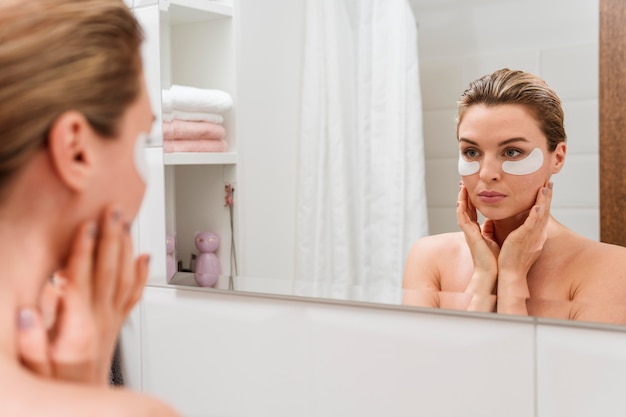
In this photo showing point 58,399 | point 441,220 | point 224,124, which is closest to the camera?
point 58,399

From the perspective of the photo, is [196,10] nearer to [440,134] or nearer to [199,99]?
[199,99]

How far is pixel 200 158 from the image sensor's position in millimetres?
1264

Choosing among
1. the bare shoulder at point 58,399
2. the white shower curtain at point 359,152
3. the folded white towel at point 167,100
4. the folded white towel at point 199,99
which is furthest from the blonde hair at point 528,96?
the bare shoulder at point 58,399

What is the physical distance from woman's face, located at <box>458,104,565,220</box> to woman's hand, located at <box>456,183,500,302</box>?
0.6 inches

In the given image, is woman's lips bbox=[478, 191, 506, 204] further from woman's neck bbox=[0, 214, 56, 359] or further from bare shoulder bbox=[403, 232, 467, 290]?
woman's neck bbox=[0, 214, 56, 359]

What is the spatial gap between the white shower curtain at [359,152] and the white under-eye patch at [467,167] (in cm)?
7

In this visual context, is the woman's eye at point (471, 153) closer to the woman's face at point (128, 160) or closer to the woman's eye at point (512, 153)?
the woman's eye at point (512, 153)

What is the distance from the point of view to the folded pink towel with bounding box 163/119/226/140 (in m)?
1.24

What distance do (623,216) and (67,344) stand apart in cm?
71

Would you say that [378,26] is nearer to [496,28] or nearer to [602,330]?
[496,28]

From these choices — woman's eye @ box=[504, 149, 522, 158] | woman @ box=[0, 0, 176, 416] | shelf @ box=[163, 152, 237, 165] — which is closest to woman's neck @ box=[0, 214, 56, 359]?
woman @ box=[0, 0, 176, 416]

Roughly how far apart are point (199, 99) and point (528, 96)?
0.55m

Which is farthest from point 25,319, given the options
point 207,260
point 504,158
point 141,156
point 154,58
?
point 154,58

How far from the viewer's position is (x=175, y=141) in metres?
1.28
